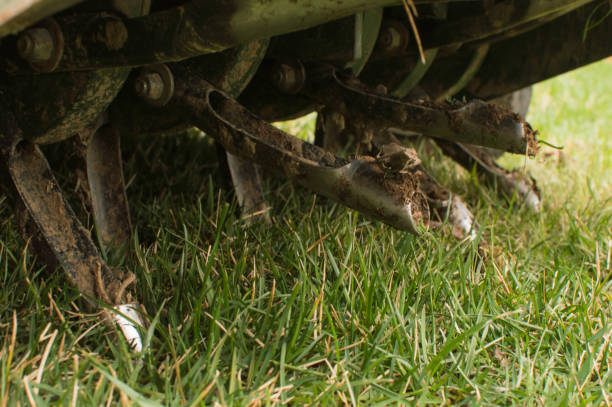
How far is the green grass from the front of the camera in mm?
1022

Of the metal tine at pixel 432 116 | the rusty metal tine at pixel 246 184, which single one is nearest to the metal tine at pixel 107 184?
the rusty metal tine at pixel 246 184

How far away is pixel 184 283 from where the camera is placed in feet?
4.32

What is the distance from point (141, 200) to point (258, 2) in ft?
3.81

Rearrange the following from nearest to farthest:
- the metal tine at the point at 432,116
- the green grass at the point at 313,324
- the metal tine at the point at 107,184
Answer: the green grass at the point at 313,324, the metal tine at the point at 432,116, the metal tine at the point at 107,184

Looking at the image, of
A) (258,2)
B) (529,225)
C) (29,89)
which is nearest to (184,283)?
(29,89)

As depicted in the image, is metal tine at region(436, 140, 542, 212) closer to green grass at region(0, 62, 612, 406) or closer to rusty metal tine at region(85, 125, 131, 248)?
green grass at region(0, 62, 612, 406)

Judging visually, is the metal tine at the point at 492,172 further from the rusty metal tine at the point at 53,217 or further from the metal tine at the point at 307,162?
the rusty metal tine at the point at 53,217

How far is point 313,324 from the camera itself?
3.85ft

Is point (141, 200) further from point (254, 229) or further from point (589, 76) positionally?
point (589, 76)

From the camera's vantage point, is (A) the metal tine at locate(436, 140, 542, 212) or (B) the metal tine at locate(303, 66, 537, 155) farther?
(A) the metal tine at locate(436, 140, 542, 212)

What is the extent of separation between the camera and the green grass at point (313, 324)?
102 centimetres

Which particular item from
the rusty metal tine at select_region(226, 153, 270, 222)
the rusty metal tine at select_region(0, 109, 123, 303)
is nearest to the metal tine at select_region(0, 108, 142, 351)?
the rusty metal tine at select_region(0, 109, 123, 303)

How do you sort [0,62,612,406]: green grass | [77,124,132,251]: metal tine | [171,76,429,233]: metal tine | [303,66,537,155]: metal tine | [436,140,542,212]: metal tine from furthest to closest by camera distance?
[436,140,542,212]: metal tine < [77,124,132,251]: metal tine < [303,66,537,155]: metal tine < [171,76,429,233]: metal tine < [0,62,612,406]: green grass

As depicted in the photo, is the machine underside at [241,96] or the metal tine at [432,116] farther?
the metal tine at [432,116]
